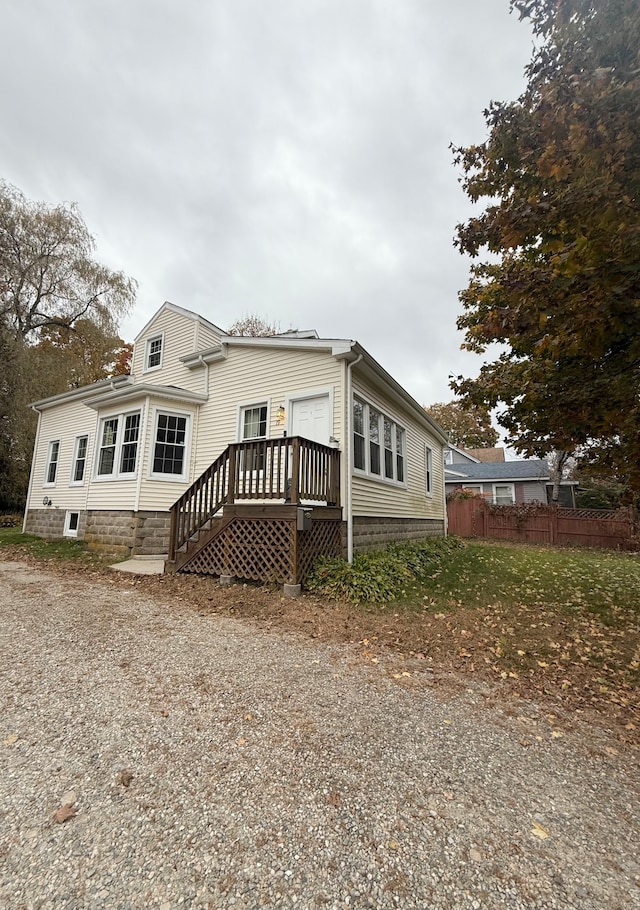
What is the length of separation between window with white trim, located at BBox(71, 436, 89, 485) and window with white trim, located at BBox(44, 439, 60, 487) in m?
1.32

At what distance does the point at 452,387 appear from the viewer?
6.79m

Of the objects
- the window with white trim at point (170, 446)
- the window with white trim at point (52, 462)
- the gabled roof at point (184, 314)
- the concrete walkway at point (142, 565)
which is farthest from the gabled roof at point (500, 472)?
the window with white trim at point (52, 462)

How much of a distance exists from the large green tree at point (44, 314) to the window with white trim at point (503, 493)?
23.2 metres

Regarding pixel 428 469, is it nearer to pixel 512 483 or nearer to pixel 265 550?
pixel 265 550

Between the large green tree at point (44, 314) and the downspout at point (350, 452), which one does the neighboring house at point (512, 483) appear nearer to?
the downspout at point (350, 452)

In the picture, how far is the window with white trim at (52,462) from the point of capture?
13.7m

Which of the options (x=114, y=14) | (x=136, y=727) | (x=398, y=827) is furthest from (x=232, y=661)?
(x=114, y=14)

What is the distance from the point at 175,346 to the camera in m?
11.9

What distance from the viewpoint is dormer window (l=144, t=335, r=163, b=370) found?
40.5 ft

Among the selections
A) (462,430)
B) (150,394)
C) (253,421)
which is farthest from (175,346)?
(462,430)

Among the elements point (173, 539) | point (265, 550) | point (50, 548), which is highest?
point (173, 539)

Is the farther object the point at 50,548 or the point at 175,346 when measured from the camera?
the point at 175,346

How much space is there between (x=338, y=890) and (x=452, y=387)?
6.37 m

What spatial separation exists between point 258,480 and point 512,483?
2098cm
